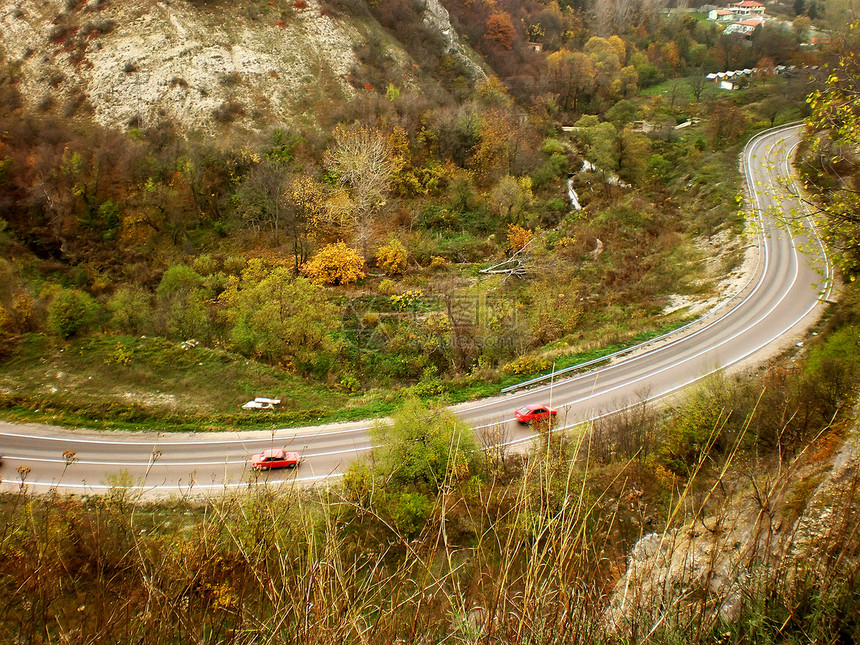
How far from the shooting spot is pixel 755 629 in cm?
346

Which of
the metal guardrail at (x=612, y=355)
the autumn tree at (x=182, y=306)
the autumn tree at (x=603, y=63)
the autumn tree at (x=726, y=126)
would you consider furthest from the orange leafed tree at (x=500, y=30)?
the autumn tree at (x=182, y=306)

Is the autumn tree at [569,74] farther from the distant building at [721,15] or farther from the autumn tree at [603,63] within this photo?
the distant building at [721,15]

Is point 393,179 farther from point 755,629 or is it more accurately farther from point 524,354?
point 755,629

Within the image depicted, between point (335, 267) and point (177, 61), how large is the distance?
3040 centimetres

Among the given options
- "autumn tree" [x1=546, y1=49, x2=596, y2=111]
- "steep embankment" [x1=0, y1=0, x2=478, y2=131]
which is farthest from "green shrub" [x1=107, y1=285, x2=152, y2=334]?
"autumn tree" [x1=546, y1=49, x2=596, y2=111]

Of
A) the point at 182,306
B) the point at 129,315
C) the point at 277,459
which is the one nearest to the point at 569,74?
the point at 182,306

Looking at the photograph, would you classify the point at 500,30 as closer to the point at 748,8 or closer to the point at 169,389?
the point at 169,389

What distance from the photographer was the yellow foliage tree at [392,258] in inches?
1404

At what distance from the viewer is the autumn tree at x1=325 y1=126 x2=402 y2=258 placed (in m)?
35.9

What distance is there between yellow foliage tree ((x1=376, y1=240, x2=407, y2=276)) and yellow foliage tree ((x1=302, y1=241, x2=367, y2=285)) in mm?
1591

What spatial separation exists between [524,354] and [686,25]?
91.3 metres

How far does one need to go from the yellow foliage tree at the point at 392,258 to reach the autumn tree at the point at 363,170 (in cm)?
141

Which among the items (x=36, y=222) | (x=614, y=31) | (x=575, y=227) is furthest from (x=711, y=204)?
(x=614, y=31)

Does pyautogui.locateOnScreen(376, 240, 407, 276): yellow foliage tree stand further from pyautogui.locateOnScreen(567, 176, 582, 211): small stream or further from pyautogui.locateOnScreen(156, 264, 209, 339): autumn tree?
pyautogui.locateOnScreen(567, 176, 582, 211): small stream
